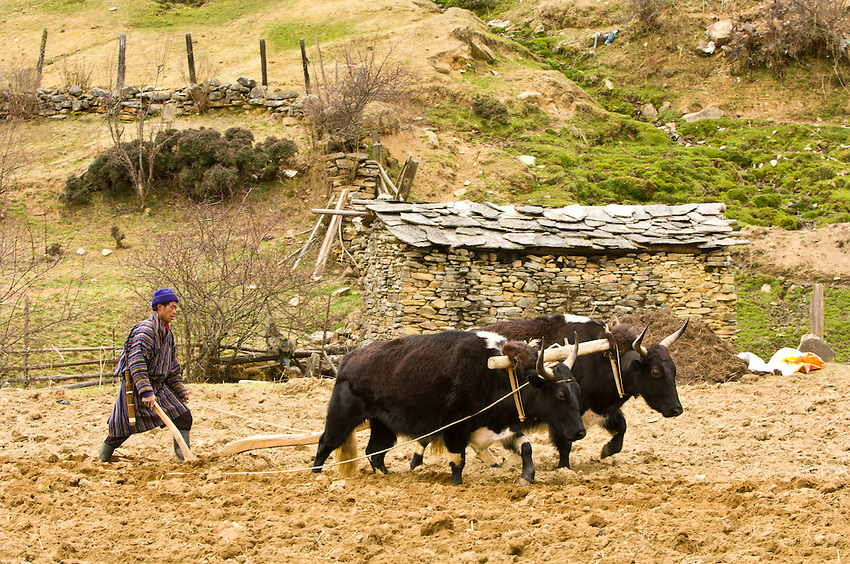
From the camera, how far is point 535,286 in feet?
42.5

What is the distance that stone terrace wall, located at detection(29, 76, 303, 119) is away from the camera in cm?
2634

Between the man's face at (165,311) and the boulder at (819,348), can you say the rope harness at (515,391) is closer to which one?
the man's face at (165,311)

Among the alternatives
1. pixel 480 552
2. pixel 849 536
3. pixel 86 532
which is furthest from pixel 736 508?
pixel 86 532

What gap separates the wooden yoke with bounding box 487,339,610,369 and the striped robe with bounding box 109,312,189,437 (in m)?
2.88

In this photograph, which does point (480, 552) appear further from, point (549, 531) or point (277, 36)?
point (277, 36)

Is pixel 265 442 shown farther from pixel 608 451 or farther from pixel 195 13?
pixel 195 13

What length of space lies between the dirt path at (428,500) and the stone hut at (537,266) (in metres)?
4.70

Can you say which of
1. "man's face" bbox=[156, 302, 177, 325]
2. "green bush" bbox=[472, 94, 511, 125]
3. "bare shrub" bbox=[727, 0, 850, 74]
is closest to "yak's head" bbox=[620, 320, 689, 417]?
"man's face" bbox=[156, 302, 177, 325]

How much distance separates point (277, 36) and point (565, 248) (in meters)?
29.3

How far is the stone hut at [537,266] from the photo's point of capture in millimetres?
12633

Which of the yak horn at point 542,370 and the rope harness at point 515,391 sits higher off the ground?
the yak horn at point 542,370

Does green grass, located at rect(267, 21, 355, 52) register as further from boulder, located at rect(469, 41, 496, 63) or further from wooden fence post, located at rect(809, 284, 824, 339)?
wooden fence post, located at rect(809, 284, 824, 339)

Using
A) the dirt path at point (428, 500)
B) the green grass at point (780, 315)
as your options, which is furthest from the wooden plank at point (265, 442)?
the green grass at point (780, 315)

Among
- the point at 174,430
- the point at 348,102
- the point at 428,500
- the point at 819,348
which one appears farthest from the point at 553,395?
the point at 348,102
